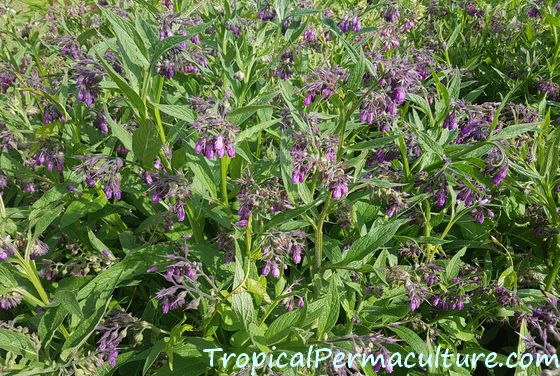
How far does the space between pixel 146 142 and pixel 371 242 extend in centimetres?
111

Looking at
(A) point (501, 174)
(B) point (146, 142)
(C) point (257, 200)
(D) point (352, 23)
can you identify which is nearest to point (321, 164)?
(C) point (257, 200)

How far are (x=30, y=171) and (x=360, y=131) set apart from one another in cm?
208

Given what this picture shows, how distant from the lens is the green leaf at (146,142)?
7.50 feet

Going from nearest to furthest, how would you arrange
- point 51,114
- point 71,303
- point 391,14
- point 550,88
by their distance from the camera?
point 71,303 → point 51,114 → point 391,14 → point 550,88

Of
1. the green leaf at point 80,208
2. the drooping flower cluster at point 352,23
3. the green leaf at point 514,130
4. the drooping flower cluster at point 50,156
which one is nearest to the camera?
the green leaf at point 514,130

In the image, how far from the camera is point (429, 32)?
536 centimetres

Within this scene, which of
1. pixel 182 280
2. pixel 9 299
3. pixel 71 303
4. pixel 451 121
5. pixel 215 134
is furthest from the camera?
pixel 451 121

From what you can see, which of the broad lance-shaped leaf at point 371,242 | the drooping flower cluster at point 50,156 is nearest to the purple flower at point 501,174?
the broad lance-shaped leaf at point 371,242

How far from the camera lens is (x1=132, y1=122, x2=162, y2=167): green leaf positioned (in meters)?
2.29

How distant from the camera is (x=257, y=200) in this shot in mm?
2312

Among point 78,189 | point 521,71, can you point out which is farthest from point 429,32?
point 78,189

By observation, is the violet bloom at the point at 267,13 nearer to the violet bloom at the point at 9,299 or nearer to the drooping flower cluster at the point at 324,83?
the drooping flower cluster at the point at 324,83

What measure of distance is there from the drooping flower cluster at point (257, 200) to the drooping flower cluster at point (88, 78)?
0.84 meters

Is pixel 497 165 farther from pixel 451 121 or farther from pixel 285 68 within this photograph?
pixel 285 68
